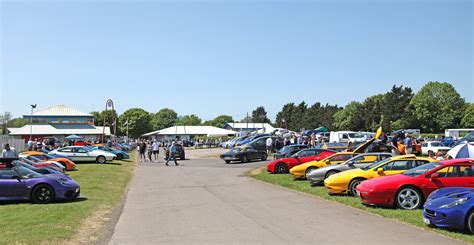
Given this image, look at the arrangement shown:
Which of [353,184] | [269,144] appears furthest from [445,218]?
[269,144]

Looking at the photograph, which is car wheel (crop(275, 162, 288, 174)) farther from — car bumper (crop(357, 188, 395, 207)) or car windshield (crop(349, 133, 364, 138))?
car windshield (crop(349, 133, 364, 138))

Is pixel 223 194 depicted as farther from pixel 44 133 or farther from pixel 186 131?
pixel 186 131

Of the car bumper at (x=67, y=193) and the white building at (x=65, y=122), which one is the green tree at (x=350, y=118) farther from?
the car bumper at (x=67, y=193)

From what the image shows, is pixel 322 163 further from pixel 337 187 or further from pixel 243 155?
pixel 243 155

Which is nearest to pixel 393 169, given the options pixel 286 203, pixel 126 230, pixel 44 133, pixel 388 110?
pixel 286 203

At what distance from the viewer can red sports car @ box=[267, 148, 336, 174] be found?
75.6ft

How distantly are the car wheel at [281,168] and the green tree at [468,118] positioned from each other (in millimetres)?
77579

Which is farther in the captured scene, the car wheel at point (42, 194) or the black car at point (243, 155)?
the black car at point (243, 155)

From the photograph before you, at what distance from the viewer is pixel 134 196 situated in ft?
55.2

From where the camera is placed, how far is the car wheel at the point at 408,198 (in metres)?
11.9

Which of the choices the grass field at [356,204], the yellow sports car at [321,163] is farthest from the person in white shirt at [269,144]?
the yellow sports car at [321,163]

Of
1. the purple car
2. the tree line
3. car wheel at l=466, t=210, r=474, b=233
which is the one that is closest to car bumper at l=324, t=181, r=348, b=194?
car wheel at l=466, t=210, r=474, b=233

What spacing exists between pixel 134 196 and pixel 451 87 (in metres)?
95.1

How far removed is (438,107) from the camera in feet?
312
